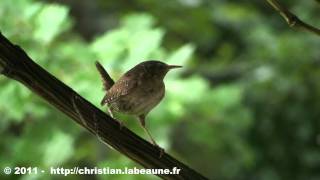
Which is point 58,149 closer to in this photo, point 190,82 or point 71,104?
point 190,82

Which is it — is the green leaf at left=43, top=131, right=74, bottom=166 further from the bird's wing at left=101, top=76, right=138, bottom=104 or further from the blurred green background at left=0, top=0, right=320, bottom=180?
the bird's wing at left=101, top=76, right=138, bottom=104

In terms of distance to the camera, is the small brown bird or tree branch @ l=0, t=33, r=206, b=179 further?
the small brown bird

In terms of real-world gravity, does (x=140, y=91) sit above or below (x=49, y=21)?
below

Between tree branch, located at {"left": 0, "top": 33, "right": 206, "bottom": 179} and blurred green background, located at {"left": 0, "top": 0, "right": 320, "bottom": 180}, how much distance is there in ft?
3.87

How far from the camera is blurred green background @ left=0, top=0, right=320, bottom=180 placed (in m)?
2.71

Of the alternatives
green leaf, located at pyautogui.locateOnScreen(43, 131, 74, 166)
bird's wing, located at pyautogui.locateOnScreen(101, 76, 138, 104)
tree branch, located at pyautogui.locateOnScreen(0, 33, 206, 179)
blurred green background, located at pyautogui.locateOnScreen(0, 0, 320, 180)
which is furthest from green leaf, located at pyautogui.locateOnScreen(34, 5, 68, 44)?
tree branch, located at pyautogui.locateOnScreen(0, 33, 206, 179)

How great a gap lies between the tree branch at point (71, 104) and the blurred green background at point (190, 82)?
118 cm

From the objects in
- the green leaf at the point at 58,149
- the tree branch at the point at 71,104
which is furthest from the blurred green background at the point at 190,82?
the tree branch at the point at 71,104

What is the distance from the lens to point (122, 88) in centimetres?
143

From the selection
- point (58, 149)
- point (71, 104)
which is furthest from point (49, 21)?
point (71, 104)

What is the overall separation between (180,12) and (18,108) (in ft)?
6.11

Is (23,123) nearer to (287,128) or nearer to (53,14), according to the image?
(53,14)

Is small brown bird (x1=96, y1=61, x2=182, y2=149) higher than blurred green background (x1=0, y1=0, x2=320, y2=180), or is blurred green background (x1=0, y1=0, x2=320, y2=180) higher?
blurred green background (x1=0, y1=0, x2=320, y2=180)

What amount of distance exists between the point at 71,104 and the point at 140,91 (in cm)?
16
